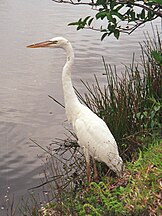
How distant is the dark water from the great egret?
33.3 inches

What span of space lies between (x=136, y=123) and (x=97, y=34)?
20.4ft

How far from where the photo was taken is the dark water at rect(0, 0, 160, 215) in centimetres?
438

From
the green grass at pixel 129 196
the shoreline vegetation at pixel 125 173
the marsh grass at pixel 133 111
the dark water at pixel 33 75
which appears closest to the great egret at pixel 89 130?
the shoreline vegetation at pixel 125 173

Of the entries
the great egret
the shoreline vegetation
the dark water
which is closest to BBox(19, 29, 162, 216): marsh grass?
the shoreline vegetation

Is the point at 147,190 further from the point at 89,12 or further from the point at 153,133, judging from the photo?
the point at 89,12

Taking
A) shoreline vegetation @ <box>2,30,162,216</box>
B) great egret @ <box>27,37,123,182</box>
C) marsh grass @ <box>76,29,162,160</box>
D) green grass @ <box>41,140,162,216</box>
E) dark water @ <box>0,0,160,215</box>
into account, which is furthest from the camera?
dark water @ <box>0,0,160,215</box>

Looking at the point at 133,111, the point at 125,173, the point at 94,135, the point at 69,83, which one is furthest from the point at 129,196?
the point at 133,111

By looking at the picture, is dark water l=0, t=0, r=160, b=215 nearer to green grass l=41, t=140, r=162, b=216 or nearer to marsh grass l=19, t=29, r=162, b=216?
marsh grass l=19, t=29, r=162, b=216

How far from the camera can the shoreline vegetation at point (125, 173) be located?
7.38ft

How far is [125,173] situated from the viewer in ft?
9.05

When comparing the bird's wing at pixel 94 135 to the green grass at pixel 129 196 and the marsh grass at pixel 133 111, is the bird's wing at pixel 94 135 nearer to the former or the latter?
the marsh grass at pixel 133 111

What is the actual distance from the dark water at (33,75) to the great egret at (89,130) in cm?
85

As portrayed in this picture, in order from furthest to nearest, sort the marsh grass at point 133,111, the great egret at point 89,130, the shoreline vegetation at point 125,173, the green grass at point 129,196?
the marsh grass at point 133,111 < the great egret at point 89,130 < the shoreline vegetation at point 125,173 < the green grass at point 129,196

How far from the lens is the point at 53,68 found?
6.95 meters
